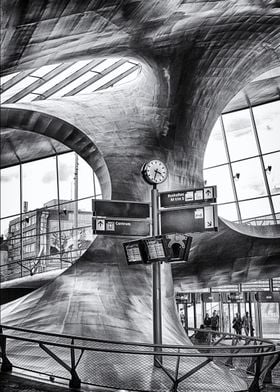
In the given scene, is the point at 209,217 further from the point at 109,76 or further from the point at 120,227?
the point at 109,76

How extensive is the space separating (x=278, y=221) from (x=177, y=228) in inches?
754

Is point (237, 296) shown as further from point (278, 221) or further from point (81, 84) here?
point (81, 84)

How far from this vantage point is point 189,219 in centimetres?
1159

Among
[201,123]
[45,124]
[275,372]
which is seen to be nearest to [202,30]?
[201,123]

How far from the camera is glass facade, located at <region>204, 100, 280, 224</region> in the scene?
30.7m

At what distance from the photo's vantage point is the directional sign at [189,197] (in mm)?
11539

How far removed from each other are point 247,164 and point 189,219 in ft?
69.9

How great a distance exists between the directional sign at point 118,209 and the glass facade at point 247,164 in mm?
19198

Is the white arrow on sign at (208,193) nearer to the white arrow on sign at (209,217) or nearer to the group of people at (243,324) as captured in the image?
the white arrow on sign at (209,217)

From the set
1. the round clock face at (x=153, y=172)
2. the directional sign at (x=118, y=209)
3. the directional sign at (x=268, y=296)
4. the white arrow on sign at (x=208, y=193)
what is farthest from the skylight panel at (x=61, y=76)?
the white arrow on sign at (x=208, y=193)

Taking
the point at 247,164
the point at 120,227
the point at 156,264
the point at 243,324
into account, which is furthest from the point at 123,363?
the point at 247,164

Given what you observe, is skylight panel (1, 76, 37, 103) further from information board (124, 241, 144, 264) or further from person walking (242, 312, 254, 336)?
information board (124, 241, 144, 264)

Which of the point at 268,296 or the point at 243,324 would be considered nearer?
the point at 268,296

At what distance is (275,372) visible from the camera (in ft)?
40.0
